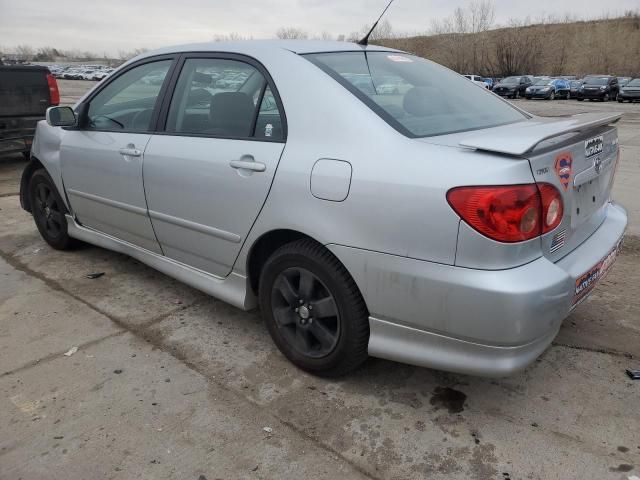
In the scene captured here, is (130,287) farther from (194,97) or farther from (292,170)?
(292,170)

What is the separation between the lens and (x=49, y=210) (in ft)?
14.7

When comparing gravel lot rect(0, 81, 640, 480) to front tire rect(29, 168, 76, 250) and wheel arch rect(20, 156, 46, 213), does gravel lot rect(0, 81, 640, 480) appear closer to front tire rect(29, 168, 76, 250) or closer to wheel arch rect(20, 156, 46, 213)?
front tire rect(29, 168, 76, 250)

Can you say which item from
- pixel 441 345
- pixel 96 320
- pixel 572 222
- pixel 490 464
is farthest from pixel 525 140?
pixel 96 320

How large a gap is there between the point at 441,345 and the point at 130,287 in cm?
250

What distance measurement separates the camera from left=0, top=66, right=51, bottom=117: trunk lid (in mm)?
7867

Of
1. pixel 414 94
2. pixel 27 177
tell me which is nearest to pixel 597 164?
pixel 414 94

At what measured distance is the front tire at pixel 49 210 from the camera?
432 centimetres

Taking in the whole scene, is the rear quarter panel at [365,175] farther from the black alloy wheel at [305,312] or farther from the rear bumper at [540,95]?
the rear bumper at [540,95]

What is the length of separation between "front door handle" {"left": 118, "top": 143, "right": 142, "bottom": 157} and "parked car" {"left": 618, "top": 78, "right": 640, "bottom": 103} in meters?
34.0

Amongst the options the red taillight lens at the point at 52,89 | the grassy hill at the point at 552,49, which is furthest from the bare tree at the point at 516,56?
the red taillight lens at the point at 52,89

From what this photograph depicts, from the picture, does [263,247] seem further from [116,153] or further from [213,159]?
[116,153]

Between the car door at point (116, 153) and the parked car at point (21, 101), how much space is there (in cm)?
490

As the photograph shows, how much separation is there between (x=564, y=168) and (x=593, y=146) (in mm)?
379

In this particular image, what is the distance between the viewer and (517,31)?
7525 centimetres
